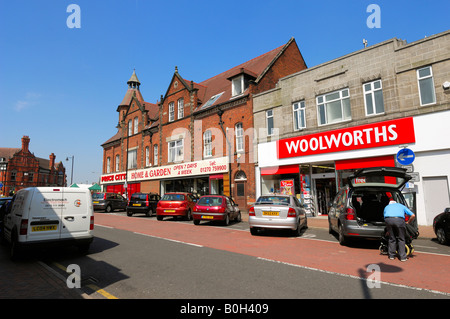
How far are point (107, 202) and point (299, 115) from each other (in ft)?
56.6

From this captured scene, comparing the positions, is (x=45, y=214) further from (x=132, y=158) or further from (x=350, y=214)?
(x=132, y=158)

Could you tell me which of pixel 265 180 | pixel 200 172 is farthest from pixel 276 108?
pixel 200 172

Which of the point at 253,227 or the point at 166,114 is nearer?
the point at 253,227

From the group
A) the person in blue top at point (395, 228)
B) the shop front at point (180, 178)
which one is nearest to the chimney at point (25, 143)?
the shop front at point (180, 178)

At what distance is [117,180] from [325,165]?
28288 millimetres

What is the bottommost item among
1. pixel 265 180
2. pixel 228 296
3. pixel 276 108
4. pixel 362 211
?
pixel 228 296

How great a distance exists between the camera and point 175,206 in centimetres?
1570

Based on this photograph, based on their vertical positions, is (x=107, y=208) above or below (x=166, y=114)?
below

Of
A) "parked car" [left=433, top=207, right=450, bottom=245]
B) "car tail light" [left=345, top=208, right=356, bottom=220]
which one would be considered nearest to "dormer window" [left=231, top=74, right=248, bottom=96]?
"car tail light" [left=345, top=208, right=356, bottom=220]

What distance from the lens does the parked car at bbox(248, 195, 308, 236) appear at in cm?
986

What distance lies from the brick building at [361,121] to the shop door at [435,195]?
0.12 ft

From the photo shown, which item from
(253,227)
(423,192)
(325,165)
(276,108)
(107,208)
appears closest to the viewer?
(253,227)
